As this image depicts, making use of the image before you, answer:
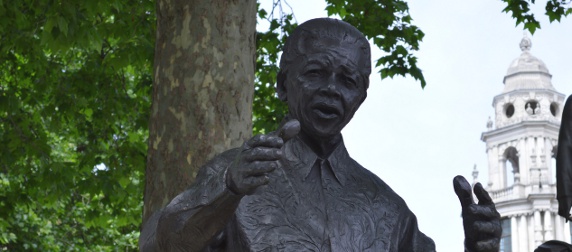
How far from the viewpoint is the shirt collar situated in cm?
358

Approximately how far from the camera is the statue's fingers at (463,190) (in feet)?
11.1

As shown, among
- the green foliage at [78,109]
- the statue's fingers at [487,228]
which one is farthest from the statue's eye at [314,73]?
the green foliage at [78,109]

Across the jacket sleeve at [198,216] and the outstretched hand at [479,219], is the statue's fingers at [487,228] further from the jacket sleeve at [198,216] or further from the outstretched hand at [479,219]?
the jacket sleeve at [198,216]

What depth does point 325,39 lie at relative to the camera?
11.7 ft

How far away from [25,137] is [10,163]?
333mm

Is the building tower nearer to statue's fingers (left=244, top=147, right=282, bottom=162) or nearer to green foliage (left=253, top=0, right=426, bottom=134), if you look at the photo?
green foliage (left=253, top=0, right=426, bottom=134)

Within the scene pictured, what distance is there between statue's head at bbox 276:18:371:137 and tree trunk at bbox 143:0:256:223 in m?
4.77

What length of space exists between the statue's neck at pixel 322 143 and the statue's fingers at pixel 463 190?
15.6 inches

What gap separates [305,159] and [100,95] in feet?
35.9

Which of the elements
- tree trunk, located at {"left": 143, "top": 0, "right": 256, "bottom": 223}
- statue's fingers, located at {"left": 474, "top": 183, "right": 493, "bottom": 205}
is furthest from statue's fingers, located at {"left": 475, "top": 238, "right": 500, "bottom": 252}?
tree trunk, located at {"left": 143, "top": 0, "right": 256, "bottom": 223}

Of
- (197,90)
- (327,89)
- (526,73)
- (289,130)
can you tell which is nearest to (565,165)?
(197,90)

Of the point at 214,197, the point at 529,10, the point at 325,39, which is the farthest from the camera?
the point at 529,10

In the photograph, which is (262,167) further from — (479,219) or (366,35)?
(366,35)

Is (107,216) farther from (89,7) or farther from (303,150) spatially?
(303,150)
